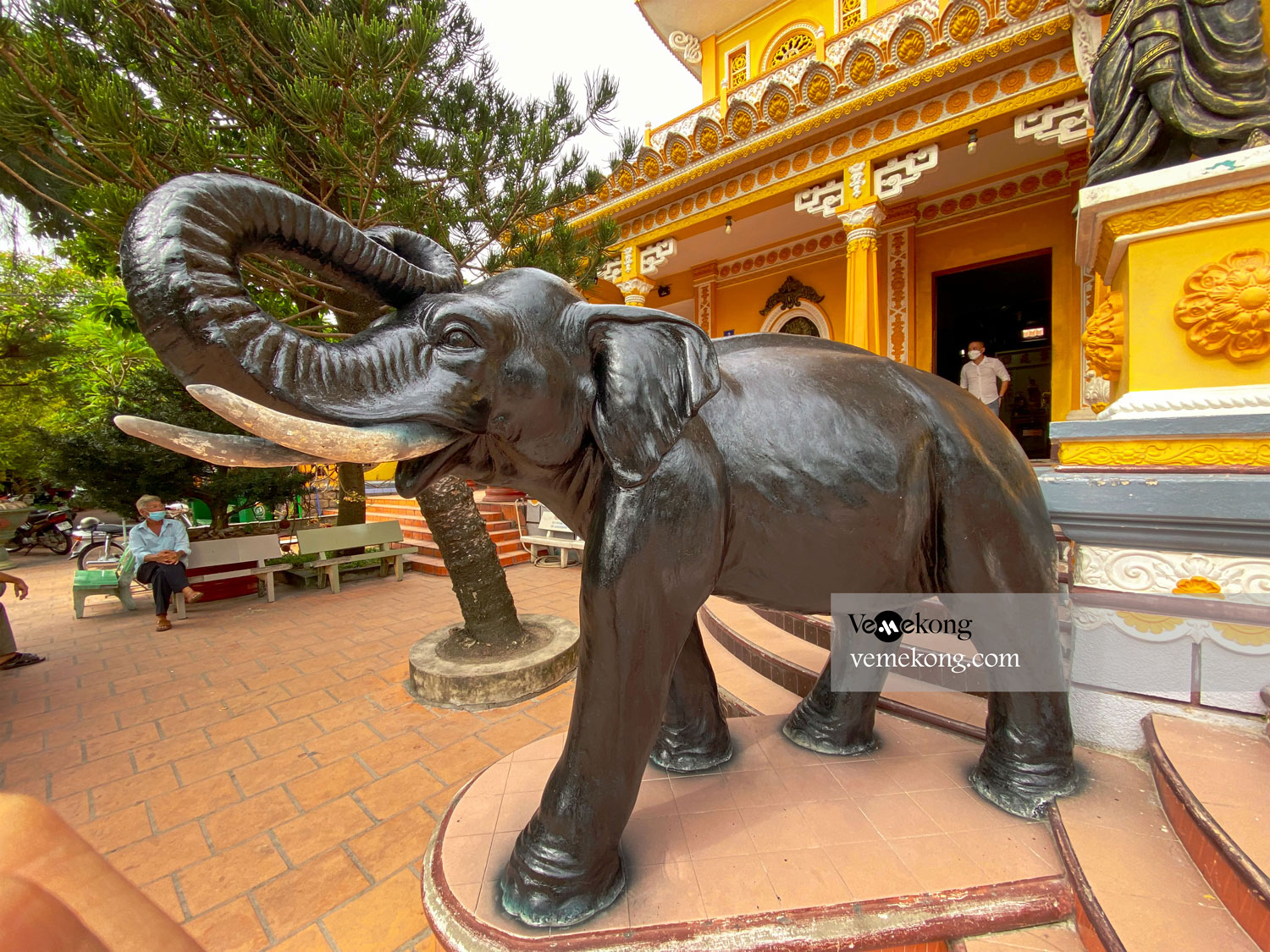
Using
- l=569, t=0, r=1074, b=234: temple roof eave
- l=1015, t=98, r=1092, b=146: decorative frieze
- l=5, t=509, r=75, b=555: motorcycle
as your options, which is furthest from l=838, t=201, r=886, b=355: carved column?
l=5, t=509, r=75, b=555: motorcycle

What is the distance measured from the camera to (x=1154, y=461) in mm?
1678

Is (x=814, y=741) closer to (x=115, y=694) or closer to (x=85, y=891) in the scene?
(x=85, y=891)

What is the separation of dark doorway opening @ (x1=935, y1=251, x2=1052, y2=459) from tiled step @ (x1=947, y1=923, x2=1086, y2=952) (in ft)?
28.8

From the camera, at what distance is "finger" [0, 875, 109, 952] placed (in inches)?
21.9

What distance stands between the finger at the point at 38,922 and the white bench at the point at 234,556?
6.49 meters

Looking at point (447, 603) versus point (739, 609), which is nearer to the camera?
point (739, 609)

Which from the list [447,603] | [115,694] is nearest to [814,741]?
[115,694]

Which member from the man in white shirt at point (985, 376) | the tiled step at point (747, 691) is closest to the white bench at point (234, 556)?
the tiled step at point (747, 691)

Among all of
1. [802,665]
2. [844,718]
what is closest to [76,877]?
[844,718]

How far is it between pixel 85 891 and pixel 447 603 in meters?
5.49

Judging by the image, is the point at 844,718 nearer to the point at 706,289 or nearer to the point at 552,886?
the point at 552,886

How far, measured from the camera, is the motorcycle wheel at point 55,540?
1257 centimetres

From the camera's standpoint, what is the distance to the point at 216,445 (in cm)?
90

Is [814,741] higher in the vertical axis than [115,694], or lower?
higher
